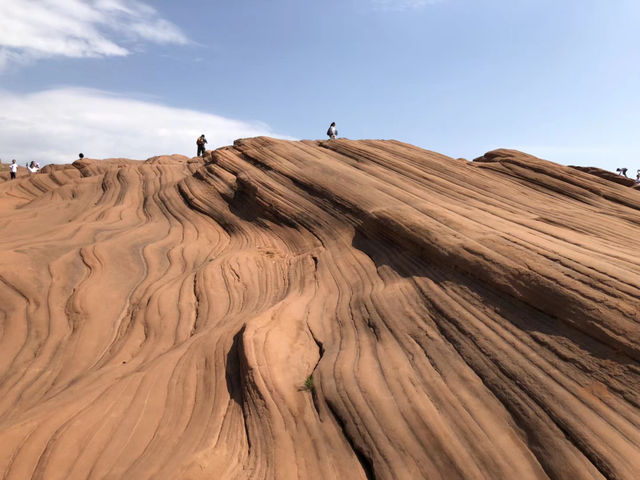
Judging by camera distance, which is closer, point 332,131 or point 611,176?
point 611,176

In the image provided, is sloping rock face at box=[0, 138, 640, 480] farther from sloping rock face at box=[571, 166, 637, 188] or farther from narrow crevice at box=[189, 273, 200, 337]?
sloping rock face at box=[571, 166, 637, 188]

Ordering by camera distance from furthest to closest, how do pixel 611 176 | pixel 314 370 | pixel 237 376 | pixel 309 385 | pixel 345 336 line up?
pixel 611 176
pixel 345 336
pixel 237 376
pixel 314 370
pixel 309 385

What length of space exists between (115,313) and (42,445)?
430 cm

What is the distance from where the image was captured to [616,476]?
15.5ft

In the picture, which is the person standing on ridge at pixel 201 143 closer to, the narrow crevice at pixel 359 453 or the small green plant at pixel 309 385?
the small green plant at pixel 309 385

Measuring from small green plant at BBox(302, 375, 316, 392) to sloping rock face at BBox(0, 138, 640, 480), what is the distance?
0.23 feet

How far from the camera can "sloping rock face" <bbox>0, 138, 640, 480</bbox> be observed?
5.68 m

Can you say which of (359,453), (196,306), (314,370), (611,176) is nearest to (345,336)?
(314,370)

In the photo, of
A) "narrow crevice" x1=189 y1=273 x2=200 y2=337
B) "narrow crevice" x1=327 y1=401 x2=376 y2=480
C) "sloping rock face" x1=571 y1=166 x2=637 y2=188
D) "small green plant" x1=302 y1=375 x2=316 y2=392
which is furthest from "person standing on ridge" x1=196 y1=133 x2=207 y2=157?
"narrow crevice" x1=327 y1=401 x2=376 y2=480

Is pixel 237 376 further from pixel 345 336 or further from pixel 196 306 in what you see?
pixel 196 306

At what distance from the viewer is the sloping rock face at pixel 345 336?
5676mm

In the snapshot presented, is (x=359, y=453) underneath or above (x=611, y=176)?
underneath

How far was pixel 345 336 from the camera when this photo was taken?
27.6 feet

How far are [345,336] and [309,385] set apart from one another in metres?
1.43
